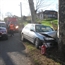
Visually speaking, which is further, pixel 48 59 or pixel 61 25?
pixel 61 25

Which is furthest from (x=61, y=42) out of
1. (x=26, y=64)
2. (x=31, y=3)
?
(x=31, y=3)

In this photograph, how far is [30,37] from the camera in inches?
490

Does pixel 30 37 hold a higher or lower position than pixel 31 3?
lower

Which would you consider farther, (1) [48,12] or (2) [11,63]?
(1) [48,12]

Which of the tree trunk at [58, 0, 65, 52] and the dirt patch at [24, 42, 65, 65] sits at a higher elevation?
the tree trunk at [58, 0, 65, 52]

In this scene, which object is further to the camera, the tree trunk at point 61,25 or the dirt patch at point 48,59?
the tree trunk at point 61,25

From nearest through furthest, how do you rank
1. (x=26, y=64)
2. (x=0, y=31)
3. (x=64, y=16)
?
(x=26, y=64)
(x=64, y=16)
(x=0, y=31)

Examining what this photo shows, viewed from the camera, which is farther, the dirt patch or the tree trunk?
the tree trunk

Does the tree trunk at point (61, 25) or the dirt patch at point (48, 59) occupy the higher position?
the tree trunk at point (61, 25)

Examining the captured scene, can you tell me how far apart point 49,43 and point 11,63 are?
10.3 ft

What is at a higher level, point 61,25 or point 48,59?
point 61,25

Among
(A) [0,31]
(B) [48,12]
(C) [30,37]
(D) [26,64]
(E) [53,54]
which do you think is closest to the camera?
(D) [26,64]

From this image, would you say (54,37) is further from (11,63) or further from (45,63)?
(11,63)

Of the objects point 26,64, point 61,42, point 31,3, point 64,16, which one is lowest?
point 26,64
